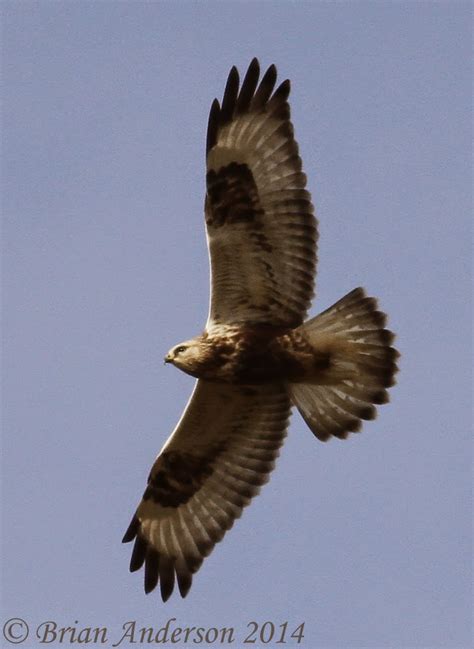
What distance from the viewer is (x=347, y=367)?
397 inches

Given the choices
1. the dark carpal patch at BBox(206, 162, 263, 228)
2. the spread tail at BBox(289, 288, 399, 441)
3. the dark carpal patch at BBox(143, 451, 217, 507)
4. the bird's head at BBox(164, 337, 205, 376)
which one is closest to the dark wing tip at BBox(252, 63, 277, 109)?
the dark carpal patch at BBox(206, 162, 263, 228)

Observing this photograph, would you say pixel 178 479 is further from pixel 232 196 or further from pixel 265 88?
pixel 265 88

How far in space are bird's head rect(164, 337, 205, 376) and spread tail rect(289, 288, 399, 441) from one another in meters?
0.75

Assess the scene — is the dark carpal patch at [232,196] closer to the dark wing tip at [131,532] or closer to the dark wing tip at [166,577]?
the dark wing tip at [131,532]

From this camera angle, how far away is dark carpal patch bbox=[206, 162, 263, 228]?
32.9 feet

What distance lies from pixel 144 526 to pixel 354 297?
2.66 metres

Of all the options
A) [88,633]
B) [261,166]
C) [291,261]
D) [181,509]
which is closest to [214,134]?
[261,166]

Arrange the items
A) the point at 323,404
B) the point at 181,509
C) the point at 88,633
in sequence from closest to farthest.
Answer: the point at 88,633, the point at 323,404, the point at 181,509

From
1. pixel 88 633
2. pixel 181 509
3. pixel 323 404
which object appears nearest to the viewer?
pixel 88 633

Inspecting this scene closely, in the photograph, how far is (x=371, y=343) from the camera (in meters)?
10.0

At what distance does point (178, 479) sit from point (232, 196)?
242 centimetres

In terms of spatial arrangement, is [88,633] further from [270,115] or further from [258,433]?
[270,115]

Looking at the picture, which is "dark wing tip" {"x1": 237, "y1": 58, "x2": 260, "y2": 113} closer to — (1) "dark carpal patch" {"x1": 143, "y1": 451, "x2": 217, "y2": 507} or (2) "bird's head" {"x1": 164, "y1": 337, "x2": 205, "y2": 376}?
(2) "bird's head" {"x1": 164, "y1": 337, "x2": 205, "y2": 376}

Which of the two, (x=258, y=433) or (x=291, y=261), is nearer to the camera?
(x=291, y=261)
